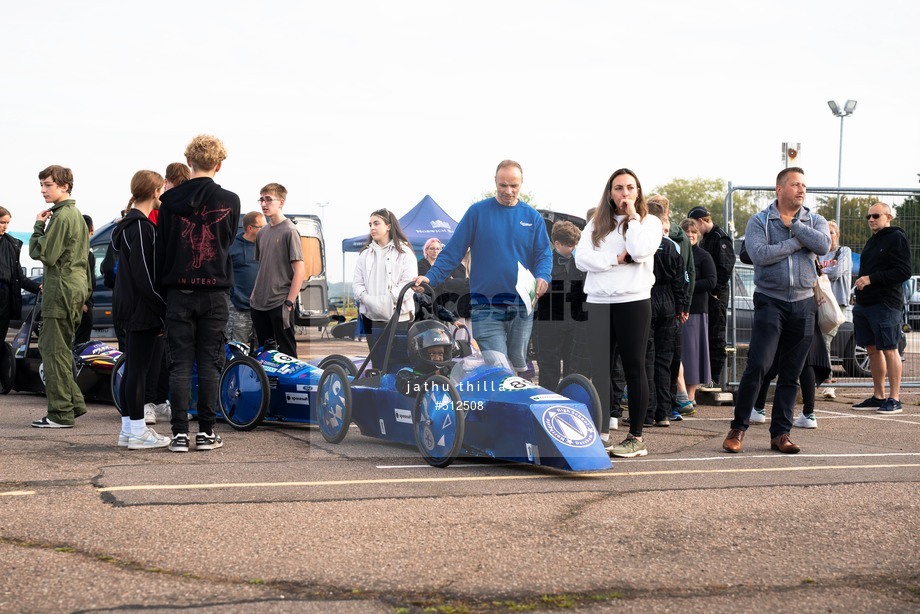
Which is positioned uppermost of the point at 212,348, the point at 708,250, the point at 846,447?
the point at 708,250

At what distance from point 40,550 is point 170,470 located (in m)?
1.95

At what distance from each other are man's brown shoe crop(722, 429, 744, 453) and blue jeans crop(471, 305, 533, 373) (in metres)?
1.45

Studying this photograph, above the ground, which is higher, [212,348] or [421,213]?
[421,213]

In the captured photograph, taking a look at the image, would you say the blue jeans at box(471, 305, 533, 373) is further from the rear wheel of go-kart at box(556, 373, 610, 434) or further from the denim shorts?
the denim shorts

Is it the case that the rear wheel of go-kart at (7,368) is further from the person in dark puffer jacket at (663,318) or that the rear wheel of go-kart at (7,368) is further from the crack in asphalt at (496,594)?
the crack in asphalt at (496,594)

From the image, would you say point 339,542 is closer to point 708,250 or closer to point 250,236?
point 250,236

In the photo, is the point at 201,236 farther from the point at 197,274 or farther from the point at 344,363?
the point at 344,363

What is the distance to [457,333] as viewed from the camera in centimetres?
682

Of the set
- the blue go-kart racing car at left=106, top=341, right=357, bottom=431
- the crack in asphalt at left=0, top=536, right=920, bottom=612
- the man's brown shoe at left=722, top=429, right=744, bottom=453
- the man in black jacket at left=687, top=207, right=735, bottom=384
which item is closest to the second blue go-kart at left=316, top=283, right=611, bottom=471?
the blue go-kart racing car at left=106, top=341, right=357, bottom=431

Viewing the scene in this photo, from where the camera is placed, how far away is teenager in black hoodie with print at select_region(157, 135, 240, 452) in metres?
6.78

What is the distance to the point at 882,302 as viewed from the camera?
1032 centimetres

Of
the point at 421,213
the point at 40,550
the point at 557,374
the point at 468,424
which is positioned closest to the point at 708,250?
the point at 557,374

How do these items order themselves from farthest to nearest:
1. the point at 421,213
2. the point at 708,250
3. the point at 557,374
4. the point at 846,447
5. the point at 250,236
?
the point at 421,213
the point at 708,250
the point at 250,236
the point at 557,374
the point at 846,447

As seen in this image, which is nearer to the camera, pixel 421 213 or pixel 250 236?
pixel 250 236
